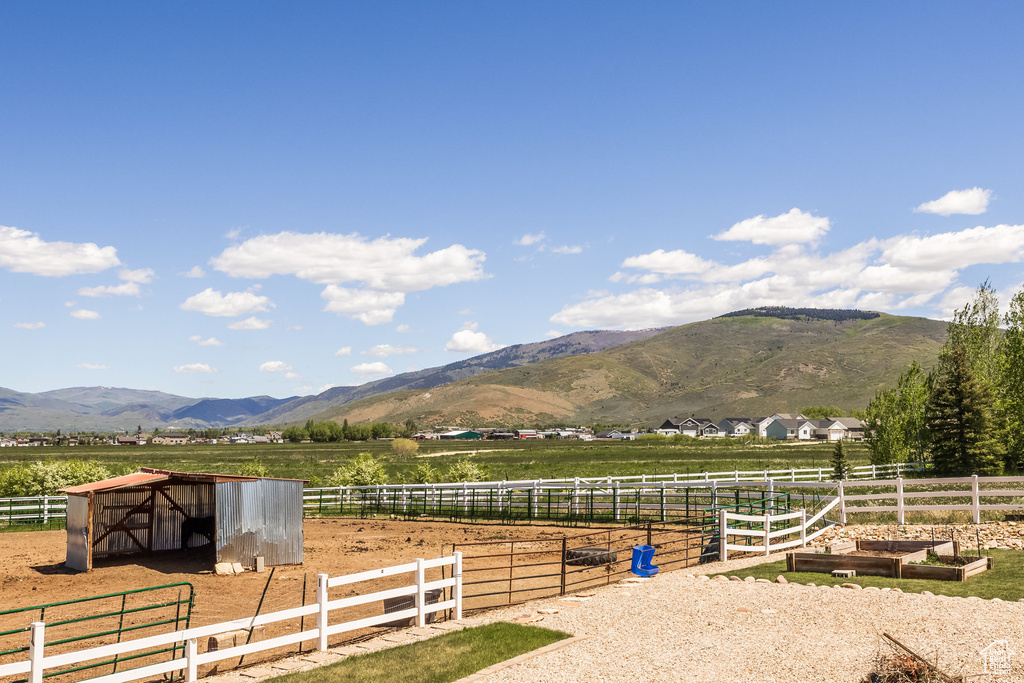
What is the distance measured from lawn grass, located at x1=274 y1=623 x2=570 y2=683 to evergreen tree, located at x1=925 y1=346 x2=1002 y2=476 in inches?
1474

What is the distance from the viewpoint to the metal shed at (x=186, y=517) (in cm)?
2292

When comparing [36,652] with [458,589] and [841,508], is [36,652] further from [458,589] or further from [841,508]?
[841,508]

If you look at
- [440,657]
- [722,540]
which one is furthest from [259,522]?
[440,657]

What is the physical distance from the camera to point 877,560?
16.1 m

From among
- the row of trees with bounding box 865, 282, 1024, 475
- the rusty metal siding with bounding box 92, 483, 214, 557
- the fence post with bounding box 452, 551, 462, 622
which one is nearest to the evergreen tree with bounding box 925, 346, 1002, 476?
the row of trees with bounding box 865, 282, 1024, 475

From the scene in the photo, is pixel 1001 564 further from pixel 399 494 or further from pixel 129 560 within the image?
Result: pixel 399 494

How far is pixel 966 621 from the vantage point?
11633mm

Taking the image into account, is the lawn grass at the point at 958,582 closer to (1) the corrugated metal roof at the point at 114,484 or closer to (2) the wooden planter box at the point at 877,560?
(2) the wooden planter box at the point at 877,560

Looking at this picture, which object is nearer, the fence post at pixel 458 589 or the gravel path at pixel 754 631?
the gravel path at pixel 754 631

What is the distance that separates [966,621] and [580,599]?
6.31 metres

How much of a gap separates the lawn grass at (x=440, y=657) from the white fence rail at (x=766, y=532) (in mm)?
8856

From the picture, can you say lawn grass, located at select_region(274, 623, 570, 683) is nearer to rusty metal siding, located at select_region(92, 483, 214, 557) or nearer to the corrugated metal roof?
the corrugated metal roof

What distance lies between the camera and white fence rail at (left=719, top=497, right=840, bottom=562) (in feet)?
64.3

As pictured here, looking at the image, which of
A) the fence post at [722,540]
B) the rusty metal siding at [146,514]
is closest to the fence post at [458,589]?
the fence post at [722,540]
